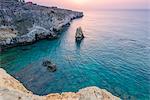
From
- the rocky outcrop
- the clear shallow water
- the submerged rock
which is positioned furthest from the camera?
the submerged rock

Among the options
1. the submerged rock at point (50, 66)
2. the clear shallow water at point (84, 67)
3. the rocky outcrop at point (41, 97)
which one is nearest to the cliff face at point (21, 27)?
the clear shallow water at point (84, 67)

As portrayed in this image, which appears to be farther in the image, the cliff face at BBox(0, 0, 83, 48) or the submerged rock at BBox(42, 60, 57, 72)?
the cliff face at BBox(0, 0, 83, 48)

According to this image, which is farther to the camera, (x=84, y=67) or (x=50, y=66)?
(x=84, y=67)

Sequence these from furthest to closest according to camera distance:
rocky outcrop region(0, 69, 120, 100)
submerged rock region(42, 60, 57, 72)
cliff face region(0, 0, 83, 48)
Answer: cliff face region(0, 0, 83, 48) → submerged rock region(42, 60, 57, 72) → rocky outcrop region(0, 69, 120, 100)

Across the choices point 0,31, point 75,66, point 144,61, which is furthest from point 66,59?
point 0,31

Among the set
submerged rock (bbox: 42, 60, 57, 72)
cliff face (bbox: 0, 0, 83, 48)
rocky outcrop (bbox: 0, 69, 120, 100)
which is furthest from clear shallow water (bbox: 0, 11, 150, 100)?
rocky outcrop (bbox: 0, 69, 120, 100)

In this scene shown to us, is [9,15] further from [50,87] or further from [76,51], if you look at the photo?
[50,87]

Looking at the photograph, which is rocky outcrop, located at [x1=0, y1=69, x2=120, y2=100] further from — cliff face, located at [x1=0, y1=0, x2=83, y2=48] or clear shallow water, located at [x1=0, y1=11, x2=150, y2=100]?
cliff face, located at [x1=0, y1=0, x2=83, y2=48]

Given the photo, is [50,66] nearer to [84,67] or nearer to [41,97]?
[84,67]

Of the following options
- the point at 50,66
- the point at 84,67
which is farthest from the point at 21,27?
the point at 84,67

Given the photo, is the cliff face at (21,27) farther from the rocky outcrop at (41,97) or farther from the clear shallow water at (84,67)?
the rocky outcrop at (41,97)

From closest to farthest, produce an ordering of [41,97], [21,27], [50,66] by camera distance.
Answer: [41,97], [50,66], [21,27]

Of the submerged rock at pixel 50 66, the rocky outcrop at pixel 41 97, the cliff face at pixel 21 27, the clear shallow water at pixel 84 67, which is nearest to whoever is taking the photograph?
the rocky outcrop at pixel 41 97

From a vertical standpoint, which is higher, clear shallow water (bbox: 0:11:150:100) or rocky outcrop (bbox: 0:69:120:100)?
rocky outcrop (bbox: 0:69:120:100)
